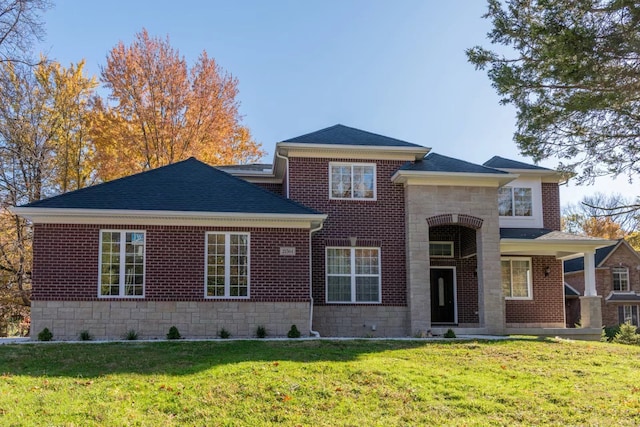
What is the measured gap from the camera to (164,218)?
15.9m

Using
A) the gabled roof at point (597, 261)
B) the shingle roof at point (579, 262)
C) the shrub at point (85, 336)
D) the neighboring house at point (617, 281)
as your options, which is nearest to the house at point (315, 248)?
the shrub at point (85, 336)

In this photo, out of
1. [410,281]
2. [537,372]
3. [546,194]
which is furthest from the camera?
[546,194]

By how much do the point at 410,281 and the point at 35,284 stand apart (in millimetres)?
10296

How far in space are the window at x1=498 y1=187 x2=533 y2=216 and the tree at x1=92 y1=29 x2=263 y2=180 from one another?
13.2m

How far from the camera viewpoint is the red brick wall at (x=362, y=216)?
1838cm

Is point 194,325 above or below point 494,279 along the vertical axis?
below

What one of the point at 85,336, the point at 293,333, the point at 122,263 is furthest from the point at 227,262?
the point at 85,336

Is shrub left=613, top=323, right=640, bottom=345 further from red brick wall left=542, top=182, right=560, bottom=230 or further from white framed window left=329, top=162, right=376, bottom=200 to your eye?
white framed window left=329, top=162, right=376, bottom=200

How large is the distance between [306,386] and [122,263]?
26.0ft

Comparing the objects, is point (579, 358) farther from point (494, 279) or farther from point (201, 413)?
point (201, 413)

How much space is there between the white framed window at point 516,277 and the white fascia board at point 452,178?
4030 millimetres

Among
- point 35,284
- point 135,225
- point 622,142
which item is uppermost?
point 622,142

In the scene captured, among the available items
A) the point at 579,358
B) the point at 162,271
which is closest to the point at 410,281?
the point at 579,358

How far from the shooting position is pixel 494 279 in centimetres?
1795
